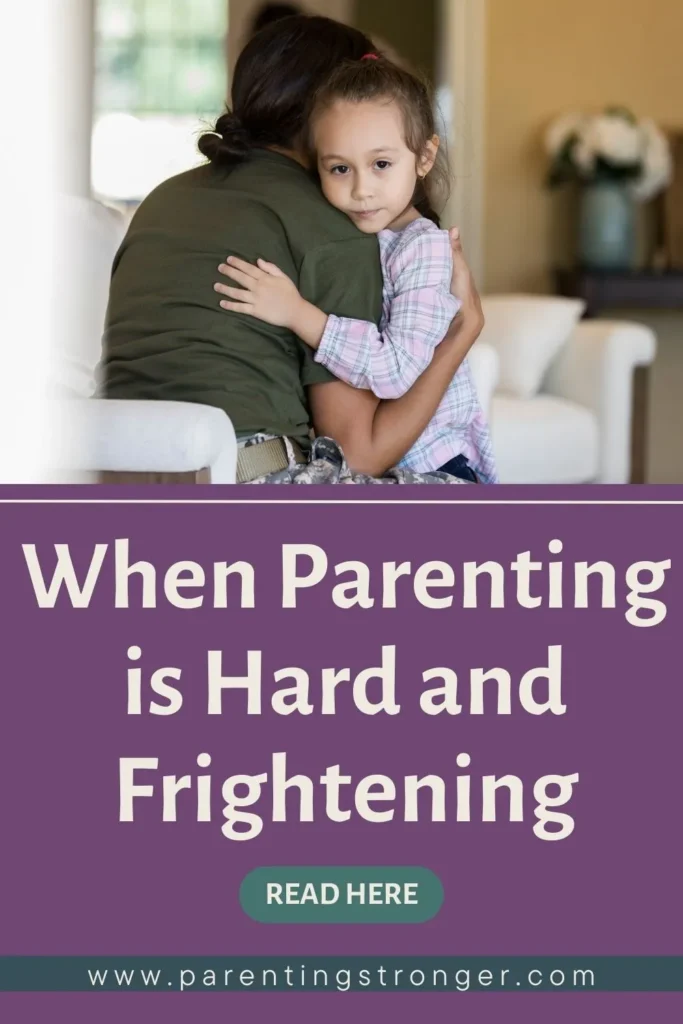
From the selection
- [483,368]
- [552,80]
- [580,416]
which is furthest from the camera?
[552,80]

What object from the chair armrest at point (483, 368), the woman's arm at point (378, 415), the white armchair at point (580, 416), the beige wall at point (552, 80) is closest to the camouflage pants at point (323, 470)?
the woman's arm at point (378, 415)

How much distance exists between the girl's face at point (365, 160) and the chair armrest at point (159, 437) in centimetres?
26

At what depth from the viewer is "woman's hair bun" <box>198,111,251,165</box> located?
1321mm

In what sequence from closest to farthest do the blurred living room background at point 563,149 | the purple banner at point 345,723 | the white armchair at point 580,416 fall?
the purple banner at point 345,723 < the white armchair at point 580,416 < the blurred living room background at point 563,149

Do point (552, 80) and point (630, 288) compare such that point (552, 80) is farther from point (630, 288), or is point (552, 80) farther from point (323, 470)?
point (323, 470)

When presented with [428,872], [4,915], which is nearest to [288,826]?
[428,872]

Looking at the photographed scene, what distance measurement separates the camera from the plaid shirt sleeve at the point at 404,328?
1271 mm

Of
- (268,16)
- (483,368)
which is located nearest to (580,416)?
(483,368)

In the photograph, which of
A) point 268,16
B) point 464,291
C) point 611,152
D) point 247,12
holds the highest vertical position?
point 247,12

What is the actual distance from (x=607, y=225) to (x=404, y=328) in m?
3.42

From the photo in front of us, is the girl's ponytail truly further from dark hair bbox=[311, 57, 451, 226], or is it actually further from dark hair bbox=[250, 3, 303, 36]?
dark hair bbox=[250, 3, 303, 36]

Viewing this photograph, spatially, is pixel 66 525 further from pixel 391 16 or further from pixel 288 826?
pixel 391 16

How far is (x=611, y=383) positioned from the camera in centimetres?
331

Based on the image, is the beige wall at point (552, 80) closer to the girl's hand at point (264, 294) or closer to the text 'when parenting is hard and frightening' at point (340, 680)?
the girl's hand at point (264, 294)
